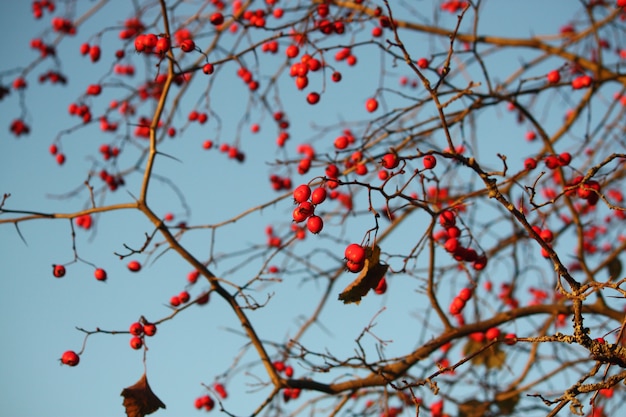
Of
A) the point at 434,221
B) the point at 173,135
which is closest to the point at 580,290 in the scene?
the point at 434,221

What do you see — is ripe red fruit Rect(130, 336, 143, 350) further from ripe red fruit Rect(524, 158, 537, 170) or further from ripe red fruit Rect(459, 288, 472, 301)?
ripe red fruit Rect(524, 158, 537, 170)

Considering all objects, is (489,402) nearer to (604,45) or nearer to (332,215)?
(332,215)

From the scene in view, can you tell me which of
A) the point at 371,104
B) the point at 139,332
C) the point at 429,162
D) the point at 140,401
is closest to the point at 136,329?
the point at 139,332

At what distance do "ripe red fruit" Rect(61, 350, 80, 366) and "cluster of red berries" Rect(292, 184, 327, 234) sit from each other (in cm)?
157

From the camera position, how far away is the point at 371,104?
11.6 feet

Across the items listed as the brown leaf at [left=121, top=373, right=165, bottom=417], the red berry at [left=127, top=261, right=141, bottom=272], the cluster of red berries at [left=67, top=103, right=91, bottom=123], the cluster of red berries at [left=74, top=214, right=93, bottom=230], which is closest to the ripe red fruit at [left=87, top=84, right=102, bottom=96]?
the cluster of red berries at [left=67, top=103, right=91, bottom=123]

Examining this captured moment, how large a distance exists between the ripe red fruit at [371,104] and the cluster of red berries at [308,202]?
1.76 meters

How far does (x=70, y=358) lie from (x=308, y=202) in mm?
1661

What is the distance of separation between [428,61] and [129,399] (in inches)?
92.4

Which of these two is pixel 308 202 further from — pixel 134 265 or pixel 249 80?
pixel 249 80

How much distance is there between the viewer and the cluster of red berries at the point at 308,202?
1863mm

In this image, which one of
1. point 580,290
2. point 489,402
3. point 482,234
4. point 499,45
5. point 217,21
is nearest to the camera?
point 580,290

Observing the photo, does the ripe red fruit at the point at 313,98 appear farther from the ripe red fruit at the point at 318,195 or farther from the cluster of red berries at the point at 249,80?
the ripe red fruit at the point at 318,195

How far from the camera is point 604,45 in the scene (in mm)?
6414
